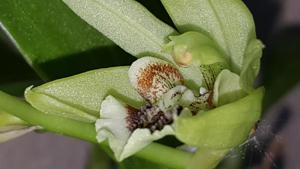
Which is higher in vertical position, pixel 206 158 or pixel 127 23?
pixel 127 23

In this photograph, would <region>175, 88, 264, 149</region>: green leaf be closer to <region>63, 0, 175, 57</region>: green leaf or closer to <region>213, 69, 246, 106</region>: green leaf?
<region>213, 69, 246, 106</region>: green leaf

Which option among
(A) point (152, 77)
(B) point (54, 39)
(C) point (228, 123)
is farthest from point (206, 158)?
(B) point (54, 39)

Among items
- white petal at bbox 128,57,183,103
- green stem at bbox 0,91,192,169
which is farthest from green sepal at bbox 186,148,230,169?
white petal at bbox 128,57,183,103

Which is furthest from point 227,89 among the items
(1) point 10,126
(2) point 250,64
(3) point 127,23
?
(1) point 10,126

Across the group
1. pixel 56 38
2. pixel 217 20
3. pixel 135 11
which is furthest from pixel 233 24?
pixel 56 38

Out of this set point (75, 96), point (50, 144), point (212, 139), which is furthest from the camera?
point (50, 144)

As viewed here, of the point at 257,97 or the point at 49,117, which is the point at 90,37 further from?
the point at 257,97

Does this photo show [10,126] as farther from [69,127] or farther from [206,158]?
[206,158]

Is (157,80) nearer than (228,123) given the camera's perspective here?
No
